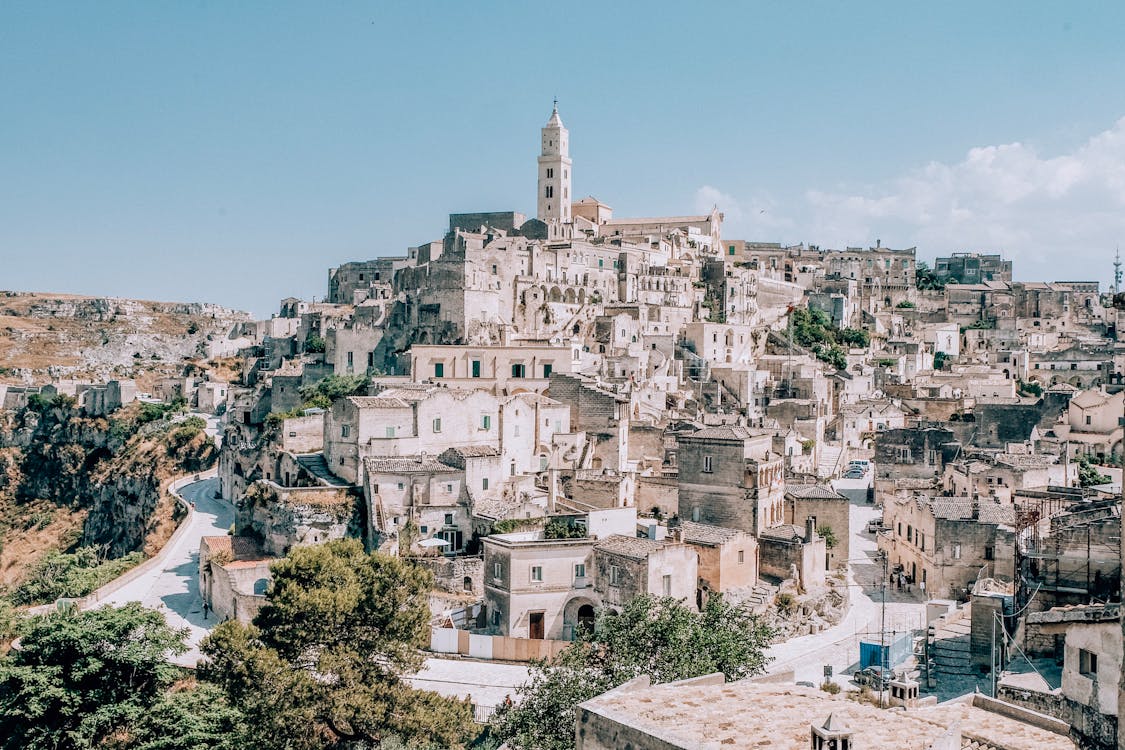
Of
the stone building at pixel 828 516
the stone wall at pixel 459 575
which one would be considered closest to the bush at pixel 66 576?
the stone wall at pixel 459 575

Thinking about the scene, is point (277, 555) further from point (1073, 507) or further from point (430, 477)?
point (1073, 507)

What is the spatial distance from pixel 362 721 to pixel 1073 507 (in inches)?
845

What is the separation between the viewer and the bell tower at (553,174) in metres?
95.2

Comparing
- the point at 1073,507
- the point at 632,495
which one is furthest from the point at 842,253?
the point at 1073,507

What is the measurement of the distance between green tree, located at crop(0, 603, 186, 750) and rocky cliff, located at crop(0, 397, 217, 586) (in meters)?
28.3

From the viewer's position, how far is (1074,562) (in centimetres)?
2508

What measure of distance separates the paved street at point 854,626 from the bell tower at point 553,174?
194 feet

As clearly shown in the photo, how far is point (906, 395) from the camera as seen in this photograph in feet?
222

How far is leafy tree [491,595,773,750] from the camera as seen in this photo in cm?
1978

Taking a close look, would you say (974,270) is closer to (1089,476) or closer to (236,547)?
(1089,476)

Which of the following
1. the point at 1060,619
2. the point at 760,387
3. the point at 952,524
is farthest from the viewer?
the point at 760,387

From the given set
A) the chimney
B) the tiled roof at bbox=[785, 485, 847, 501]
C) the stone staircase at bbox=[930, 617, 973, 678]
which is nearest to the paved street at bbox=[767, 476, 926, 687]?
the stone staircase at bbox=[930, 617, 973, 678]

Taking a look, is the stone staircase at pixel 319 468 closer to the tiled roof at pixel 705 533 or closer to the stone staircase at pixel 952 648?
the tiled roof at pixel 705 533

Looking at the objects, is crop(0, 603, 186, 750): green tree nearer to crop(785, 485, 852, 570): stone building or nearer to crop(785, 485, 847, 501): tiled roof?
crop(785, 485, 852, 570): stone building
